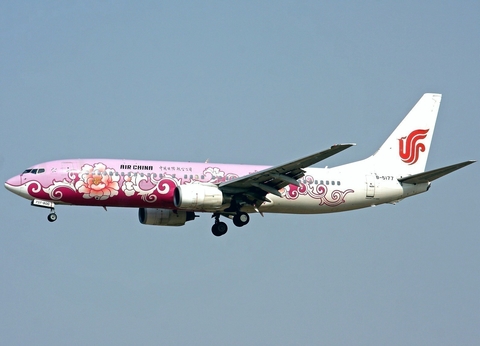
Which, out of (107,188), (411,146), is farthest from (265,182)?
(411,146)

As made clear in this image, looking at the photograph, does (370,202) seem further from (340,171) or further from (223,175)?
(223,175)

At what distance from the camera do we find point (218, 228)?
5325cm

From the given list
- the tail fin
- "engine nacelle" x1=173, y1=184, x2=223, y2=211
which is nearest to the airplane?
"engine nacelle" x1=173, y1=184, x2=223, y2=211

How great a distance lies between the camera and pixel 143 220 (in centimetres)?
5447

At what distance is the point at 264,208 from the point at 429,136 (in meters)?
12.5

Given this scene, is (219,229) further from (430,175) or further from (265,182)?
(430,175)

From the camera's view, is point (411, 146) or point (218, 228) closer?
point (218, 228)

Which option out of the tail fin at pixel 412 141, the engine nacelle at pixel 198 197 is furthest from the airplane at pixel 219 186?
the tail fin at pixel 412 141

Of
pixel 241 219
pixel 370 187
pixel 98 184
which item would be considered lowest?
pixel 98 184

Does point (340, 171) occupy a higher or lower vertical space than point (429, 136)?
lower

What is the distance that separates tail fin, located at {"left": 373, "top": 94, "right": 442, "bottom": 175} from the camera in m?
55.6

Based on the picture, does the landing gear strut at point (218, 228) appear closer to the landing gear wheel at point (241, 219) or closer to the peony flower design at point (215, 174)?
the landing gear wheel at point (241, 219)

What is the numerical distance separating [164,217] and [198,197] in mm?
6047

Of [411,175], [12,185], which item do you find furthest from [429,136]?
[12,185]
